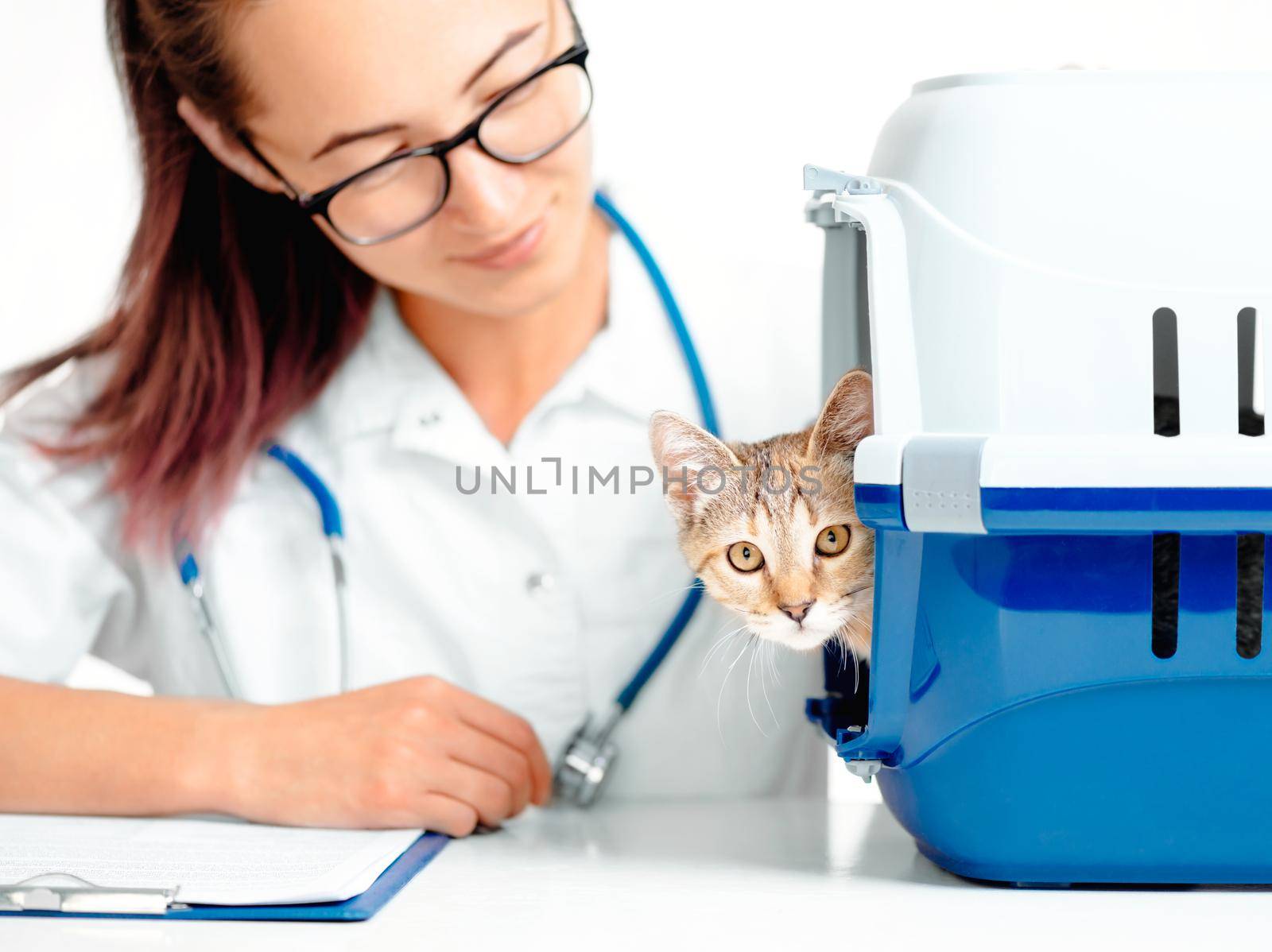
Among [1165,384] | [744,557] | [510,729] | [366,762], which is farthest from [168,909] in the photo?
[1165,384]

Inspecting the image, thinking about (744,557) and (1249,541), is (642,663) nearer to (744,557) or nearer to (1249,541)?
(744,557)

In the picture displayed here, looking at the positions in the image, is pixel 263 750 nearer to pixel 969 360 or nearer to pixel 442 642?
pixel 442 642

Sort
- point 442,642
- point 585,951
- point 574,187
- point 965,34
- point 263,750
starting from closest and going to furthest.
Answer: point 585,951 < point 263,750 < point 574,187 < point 442,642 < point 965,34

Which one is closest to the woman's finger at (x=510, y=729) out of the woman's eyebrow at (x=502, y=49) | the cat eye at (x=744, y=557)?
the cat eye at (x=744, y=557)

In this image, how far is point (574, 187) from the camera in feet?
3.07

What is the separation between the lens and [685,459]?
2.78 feet

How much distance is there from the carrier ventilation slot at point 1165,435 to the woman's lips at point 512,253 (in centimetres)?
46

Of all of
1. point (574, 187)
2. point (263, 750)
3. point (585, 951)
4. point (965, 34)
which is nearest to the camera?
point (585, 951)

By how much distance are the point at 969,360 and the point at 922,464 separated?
0.08 m

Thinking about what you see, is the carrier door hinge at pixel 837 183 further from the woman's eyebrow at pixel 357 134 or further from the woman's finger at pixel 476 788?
the woman's finger at pixel 476 788

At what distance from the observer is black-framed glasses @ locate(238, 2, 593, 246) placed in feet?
2.77

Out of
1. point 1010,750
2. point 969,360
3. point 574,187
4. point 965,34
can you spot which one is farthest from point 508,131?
point 965,34

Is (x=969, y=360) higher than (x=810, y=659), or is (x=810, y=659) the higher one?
(x=969, y=360)

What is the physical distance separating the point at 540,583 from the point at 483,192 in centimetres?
33
